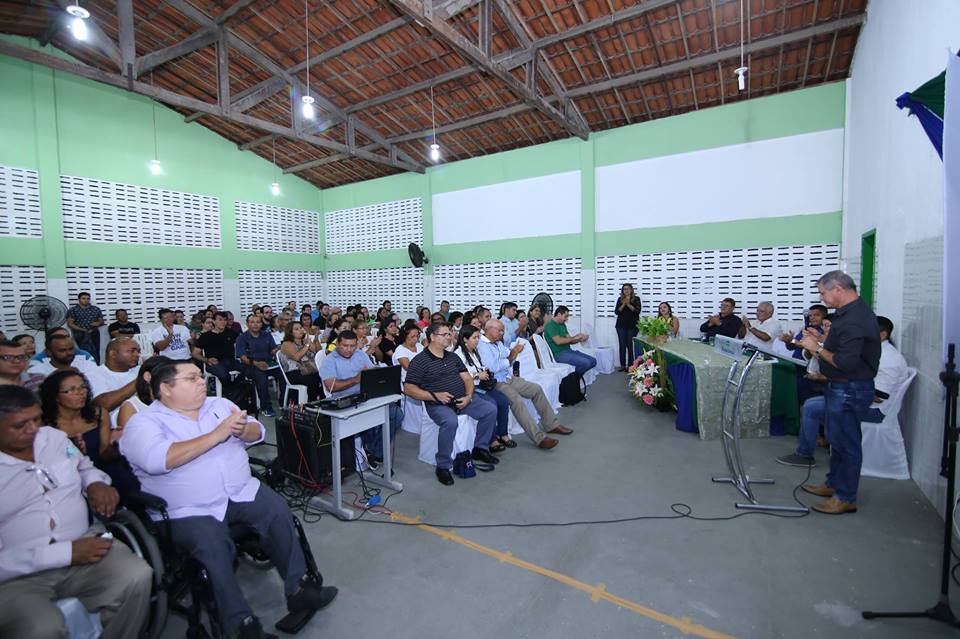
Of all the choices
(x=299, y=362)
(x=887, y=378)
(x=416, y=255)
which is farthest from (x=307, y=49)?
(x=887, y=378)

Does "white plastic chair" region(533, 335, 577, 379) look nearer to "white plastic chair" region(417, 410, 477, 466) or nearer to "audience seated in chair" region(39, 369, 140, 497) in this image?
"white plastic chair" region(417, 410, 477, 466)

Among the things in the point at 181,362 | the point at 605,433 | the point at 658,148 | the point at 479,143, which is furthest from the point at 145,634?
the point at 479,143

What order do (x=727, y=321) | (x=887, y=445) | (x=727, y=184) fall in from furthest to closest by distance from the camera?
1. (x=727, y=184)
2. (x=727, y=321)
3. (x=887, y=445)

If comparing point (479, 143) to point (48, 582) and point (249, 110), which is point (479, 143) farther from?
point (48, 582)

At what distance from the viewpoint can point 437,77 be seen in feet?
27.3

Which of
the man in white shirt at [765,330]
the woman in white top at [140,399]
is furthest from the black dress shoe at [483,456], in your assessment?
the man in white shirt at [765,330]

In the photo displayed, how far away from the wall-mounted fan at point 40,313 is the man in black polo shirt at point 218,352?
329cm

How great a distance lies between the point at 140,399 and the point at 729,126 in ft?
29.9

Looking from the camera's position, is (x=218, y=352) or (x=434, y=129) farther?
(x=434, y=129)

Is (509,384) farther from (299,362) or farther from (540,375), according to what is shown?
(299,362)

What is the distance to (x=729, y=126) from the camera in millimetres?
7965

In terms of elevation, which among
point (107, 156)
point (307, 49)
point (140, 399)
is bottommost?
point (140, 399)

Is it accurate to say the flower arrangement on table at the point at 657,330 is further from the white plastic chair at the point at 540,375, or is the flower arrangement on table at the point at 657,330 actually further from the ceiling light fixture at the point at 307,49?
the ceiling light fixture at the point at 307,49

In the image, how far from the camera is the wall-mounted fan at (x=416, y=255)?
449 inches
